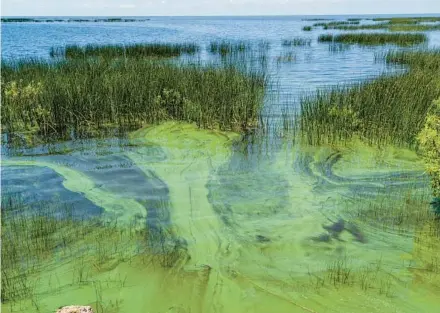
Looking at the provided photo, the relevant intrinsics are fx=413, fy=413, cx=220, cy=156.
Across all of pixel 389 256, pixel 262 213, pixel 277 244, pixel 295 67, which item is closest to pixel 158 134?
pixel 262 213

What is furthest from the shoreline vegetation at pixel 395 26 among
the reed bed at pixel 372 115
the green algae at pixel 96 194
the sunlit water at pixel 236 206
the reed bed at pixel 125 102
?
the green algae at pixel 96 194

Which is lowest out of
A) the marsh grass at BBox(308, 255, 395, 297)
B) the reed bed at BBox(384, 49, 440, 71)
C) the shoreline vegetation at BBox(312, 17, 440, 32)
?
the marsh grass at BBox(308, 255, 395, 297)

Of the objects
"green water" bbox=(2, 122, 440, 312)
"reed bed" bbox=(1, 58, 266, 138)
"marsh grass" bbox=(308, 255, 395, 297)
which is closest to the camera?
"green water" bbox=(2, 122, 440, 312)

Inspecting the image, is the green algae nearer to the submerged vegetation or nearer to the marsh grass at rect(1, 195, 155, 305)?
the marsh grass at rect(1, 195, 155, 305)

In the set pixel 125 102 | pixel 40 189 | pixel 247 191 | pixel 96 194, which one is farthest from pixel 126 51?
pixel 247 191

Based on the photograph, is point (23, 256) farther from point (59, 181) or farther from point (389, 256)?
point (389, 256)

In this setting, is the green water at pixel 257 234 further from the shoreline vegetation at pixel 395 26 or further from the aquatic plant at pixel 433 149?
the shoreline vegetation at pixel 395 26

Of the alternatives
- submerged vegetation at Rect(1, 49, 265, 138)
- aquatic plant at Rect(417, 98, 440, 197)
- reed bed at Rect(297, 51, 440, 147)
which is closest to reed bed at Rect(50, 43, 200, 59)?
submerged vegetation at Rect(1, 49, 265, 138)
